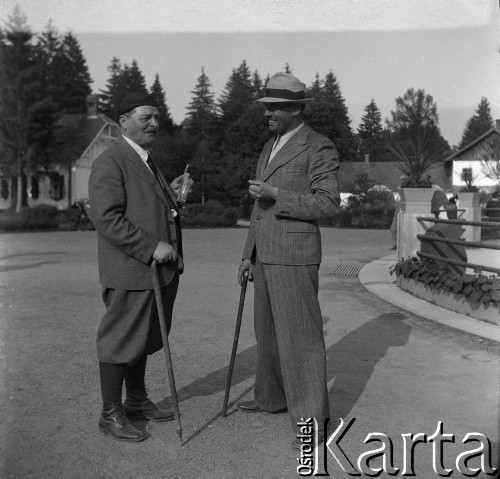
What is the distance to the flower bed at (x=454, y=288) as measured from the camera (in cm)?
753

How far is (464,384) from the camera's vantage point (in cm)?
527

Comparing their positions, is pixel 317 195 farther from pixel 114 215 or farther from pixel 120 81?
pixel 120 81

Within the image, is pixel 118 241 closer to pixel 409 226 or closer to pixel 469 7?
pixel 469 7

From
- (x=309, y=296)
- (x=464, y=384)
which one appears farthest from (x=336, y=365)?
(x=309, y=296)

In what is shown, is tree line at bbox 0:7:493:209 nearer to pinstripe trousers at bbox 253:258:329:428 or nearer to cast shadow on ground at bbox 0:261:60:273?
cast shadow on ground at bbox 0:261:60:273

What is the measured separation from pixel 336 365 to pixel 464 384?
42.2 inches

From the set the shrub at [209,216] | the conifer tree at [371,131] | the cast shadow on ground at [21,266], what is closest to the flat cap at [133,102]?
the cast shadow on ground at [21,266]

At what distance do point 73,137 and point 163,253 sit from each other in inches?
1768

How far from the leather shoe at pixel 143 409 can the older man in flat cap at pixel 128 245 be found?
0.18 metres

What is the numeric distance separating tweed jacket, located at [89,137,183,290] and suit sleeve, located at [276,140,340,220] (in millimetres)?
697

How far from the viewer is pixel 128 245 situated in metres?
3.95

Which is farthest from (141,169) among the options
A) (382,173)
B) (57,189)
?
(382,173)

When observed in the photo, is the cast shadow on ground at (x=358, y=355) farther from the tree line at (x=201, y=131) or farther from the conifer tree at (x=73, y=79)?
the conifer tree at (x=73, y=79)

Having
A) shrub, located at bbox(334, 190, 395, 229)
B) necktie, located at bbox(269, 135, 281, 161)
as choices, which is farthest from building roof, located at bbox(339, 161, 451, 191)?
necktie, located at bbox(269, 135, 281, 161)
